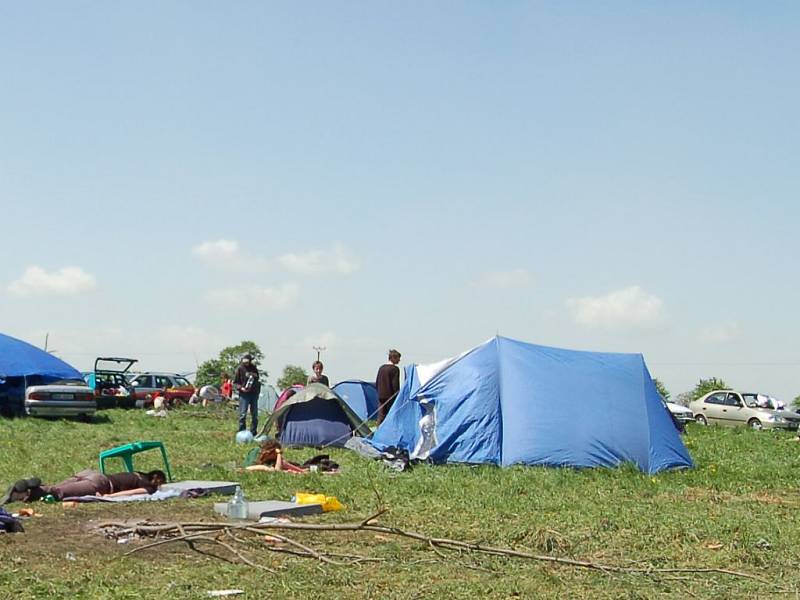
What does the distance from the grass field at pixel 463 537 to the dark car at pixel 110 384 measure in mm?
13043

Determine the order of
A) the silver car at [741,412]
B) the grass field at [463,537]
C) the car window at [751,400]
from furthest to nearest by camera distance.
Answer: the car window at [751,400], the silver car at [741,412], the grass field at [463,537]

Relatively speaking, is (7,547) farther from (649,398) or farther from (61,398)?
(61,398)

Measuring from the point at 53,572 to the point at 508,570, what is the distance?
324cm

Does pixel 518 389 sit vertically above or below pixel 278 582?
above

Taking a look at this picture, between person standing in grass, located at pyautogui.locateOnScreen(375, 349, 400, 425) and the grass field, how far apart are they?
2703mm

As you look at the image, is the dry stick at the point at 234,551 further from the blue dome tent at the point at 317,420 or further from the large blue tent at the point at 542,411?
the blue dome tent at the point at 317,420

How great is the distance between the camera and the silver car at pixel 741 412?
30.0 metres

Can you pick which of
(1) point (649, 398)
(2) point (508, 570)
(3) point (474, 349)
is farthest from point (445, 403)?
(2) point (508, 570)

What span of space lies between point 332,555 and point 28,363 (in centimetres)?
1829

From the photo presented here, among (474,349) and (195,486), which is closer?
(195,486)

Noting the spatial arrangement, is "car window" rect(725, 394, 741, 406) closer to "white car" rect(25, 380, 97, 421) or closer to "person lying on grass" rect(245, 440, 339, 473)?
"white car" rect(25, 380, 97, 421)

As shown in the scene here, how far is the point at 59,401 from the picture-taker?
22516 millimetres

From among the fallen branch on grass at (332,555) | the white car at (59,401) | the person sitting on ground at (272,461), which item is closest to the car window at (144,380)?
the white car at (59,401)

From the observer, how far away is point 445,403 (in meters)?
15.2
